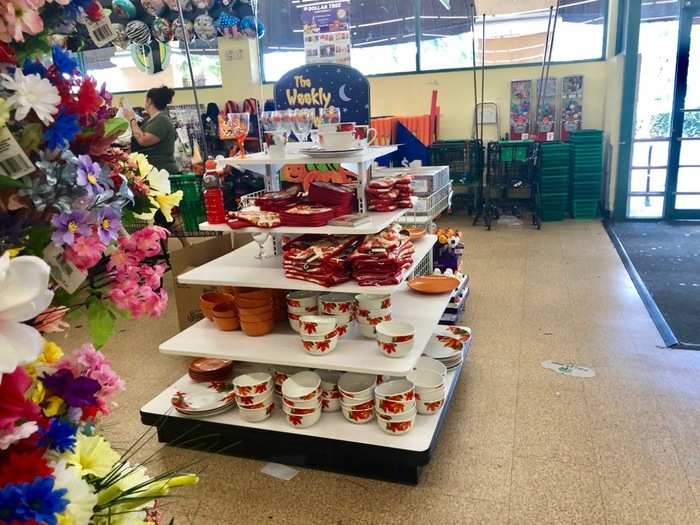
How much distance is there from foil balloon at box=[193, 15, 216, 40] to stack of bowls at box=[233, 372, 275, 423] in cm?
481

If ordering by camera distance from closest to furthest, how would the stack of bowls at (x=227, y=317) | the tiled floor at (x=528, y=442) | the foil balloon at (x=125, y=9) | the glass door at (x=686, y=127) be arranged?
the tiled floor at (x=528, y=442) → the stack of bowls at (x=227, y=317) → the foil balloon at (x=125, y=9) → the glass door at (x=686, y=127)

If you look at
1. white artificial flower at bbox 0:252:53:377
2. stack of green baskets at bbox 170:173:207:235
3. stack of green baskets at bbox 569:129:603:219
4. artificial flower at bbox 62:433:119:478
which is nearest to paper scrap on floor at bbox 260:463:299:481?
artificial flower at bbox 62:433:119:478

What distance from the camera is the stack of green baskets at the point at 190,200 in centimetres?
534

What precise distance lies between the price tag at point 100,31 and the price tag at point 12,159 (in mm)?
287

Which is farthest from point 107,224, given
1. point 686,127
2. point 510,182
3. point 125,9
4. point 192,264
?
point 686,127

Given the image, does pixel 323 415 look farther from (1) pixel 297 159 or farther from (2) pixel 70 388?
(2) pixel 70 388

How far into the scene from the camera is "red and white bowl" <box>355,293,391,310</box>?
7.64 ft

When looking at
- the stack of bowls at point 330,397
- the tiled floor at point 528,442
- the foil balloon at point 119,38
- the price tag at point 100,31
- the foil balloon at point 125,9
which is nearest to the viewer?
the price tag at point 100,31

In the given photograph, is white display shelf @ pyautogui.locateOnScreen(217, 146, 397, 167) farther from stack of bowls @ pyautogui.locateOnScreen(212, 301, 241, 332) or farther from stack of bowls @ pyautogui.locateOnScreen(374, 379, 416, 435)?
stack of bowls @ pyautogui.locateOnScreen(374, 379, 416, 435)

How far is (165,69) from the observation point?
7.74 metres

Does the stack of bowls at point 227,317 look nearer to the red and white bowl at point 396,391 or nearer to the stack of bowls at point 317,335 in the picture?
the stack of bowls at point 317,335

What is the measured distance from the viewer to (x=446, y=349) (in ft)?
8.95

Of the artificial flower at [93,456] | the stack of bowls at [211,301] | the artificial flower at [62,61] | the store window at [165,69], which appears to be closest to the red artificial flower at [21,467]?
the artificial flower at [93,456]

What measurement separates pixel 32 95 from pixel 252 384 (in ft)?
5.55
